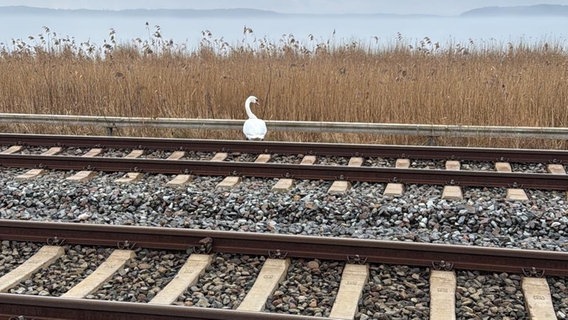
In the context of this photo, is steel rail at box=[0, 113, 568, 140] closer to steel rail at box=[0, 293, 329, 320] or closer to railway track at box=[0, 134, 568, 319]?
railway track at box=[0, 134, 568, 319]

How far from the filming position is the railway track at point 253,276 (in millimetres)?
3539

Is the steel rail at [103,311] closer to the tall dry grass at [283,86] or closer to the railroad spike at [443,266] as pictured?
the railroad spike at [443,266]

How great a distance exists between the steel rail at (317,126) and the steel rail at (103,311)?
16.3ft

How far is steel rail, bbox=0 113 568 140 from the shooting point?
7.71 metres

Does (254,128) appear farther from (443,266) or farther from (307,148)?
(443,266)

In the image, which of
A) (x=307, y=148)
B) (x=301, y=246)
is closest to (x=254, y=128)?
(x=307, y=148)

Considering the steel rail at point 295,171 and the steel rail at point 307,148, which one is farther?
the steel rail at point 307,148

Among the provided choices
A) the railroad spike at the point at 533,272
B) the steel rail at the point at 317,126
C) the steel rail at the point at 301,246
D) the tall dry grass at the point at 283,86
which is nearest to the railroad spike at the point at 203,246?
the steel rail at the point at 301,246

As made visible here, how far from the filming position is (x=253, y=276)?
13.8ft

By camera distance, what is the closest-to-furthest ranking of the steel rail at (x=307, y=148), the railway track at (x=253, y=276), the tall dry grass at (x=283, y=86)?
1. the railway track at (x=253, y=276)
2. the steel rail at (x=307, y=148)
3. the tall dry grass at (x=283, y=86)

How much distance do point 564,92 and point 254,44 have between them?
5484mm

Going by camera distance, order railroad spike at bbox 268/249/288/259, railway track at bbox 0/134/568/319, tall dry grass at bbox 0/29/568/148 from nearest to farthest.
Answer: railway track at bbox 0/134/568/319
railroad spike at bbox 268/249/288/259
tall dry grass at bbox 0/29/568/148

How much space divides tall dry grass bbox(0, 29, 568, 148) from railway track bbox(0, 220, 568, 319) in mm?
4177

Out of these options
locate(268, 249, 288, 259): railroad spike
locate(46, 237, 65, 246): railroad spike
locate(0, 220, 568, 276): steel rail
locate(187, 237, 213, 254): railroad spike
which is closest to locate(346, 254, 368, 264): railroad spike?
locate(0, 220, 568, 276): steel rail
